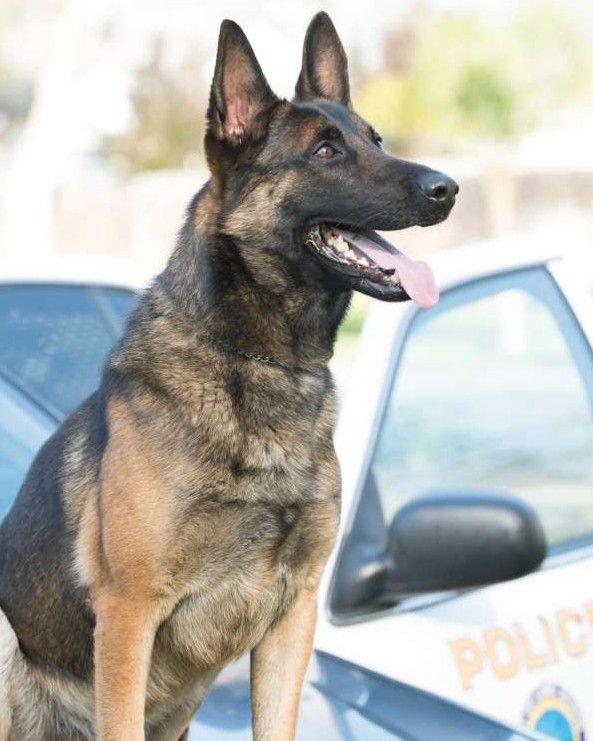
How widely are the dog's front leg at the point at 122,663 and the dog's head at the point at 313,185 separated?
68 centimetres

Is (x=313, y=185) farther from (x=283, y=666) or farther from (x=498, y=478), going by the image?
(x=498, y=478)

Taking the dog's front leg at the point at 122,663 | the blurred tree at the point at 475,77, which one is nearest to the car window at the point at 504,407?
the dog's front leg at the point at 122,663

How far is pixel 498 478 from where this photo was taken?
4.62 m

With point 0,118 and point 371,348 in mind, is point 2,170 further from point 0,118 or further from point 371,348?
point 371,348

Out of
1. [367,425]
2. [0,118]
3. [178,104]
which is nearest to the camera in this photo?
[367,425]

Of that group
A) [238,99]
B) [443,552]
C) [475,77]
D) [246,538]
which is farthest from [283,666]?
[475,77]

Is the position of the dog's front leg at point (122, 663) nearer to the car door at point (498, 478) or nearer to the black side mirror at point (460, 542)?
the car door at point (498, 478)

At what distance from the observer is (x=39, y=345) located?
3.84 m

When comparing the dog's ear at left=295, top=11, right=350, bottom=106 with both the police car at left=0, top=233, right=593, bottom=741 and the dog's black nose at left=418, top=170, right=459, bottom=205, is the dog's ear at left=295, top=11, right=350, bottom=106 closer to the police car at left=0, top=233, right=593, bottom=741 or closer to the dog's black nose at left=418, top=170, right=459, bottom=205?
the dog's black nose at left=418, top=170, right=459, bottom=205

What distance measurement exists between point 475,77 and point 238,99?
39.3 m

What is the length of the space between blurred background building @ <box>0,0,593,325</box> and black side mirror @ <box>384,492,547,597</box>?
24152mm

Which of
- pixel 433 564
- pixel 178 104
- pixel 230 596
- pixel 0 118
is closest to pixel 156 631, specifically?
pixel 230 596

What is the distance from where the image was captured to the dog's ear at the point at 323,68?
332 cm

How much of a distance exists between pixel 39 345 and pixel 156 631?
1128mm
